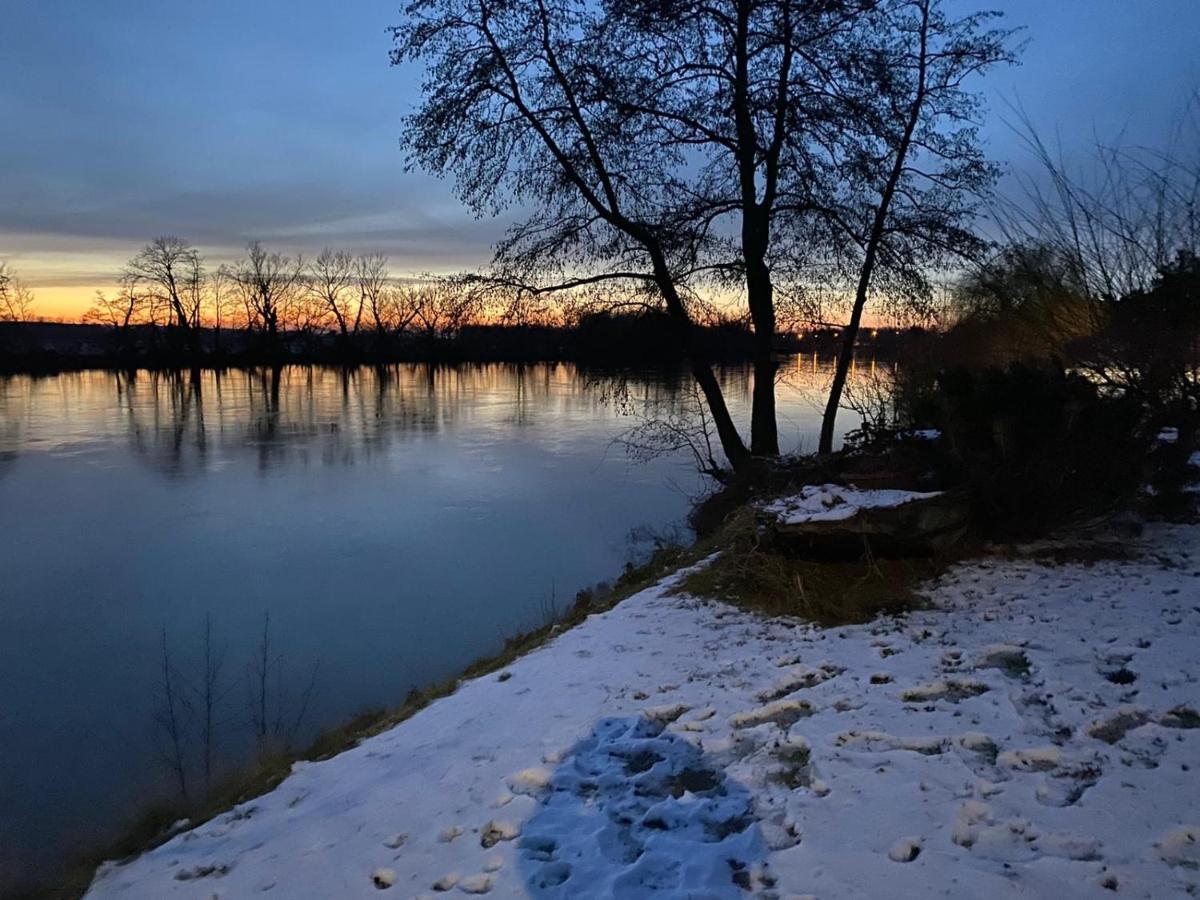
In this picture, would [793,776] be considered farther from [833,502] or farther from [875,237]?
[875,237]

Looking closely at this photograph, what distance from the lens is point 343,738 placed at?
5.75 metres

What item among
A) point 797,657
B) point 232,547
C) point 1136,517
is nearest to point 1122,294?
point 1136,517

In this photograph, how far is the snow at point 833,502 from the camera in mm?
6066

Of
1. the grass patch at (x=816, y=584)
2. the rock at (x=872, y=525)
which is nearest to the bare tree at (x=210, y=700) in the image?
the grass patch at (x=816, y=584)

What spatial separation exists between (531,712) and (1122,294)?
6021 mm

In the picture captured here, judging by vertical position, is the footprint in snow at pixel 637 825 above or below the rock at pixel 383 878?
above

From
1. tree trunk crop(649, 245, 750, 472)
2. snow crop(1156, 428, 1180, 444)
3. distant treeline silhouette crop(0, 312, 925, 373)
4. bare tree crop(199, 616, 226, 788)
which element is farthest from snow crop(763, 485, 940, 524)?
distant treeline silhouette crop(0, 312, 925, 373)

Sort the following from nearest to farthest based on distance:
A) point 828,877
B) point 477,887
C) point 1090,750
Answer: point 828,877, point 477,887, point 1090,750

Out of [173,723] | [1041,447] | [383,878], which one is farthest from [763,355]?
[383,878]

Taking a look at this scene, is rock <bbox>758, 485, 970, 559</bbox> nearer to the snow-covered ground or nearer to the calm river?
the snow-covered ground

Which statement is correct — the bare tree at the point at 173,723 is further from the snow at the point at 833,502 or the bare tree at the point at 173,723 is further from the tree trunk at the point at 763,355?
the tree trunk at the point at 763,355

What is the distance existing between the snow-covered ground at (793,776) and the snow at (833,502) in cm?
93

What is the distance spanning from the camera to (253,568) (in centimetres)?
1128

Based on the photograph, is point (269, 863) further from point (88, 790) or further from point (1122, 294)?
point (1122, 294)
